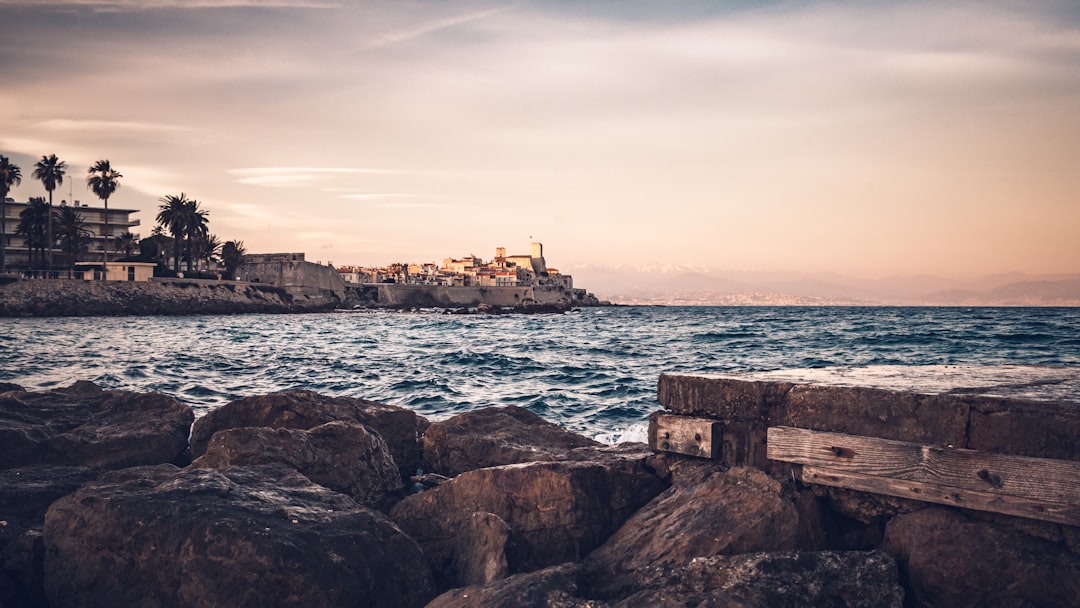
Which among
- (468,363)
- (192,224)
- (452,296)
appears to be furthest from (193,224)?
(468,363)

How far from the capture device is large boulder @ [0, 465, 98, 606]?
422cm

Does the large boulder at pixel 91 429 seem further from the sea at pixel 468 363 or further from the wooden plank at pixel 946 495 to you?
the wooden plank at pixel 946 495

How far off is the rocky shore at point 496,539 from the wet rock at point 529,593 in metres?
0.01

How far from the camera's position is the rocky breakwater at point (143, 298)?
57.2 meters

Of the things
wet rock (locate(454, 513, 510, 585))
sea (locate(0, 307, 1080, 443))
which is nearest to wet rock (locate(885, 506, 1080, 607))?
wet rock (locate(454, 513, 510, 585))

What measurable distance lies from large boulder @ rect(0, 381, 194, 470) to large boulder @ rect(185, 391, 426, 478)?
1.09 ft

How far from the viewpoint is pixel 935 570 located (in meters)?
3.61

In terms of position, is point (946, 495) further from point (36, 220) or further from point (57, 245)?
point (57, 245)

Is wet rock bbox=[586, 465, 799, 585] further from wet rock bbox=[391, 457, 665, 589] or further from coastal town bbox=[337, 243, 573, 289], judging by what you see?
coastal town bbox=[337, 243, 573, 289]

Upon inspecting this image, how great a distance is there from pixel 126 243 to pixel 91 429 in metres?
100

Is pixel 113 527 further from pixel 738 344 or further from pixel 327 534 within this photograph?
pixel 738 344

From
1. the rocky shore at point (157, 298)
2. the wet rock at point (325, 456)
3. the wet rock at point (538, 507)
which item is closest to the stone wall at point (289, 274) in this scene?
the rocky shore at point (157, 298)

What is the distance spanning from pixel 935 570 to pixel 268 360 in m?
22.4

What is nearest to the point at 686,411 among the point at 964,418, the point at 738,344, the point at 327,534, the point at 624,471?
the point at 624,471
